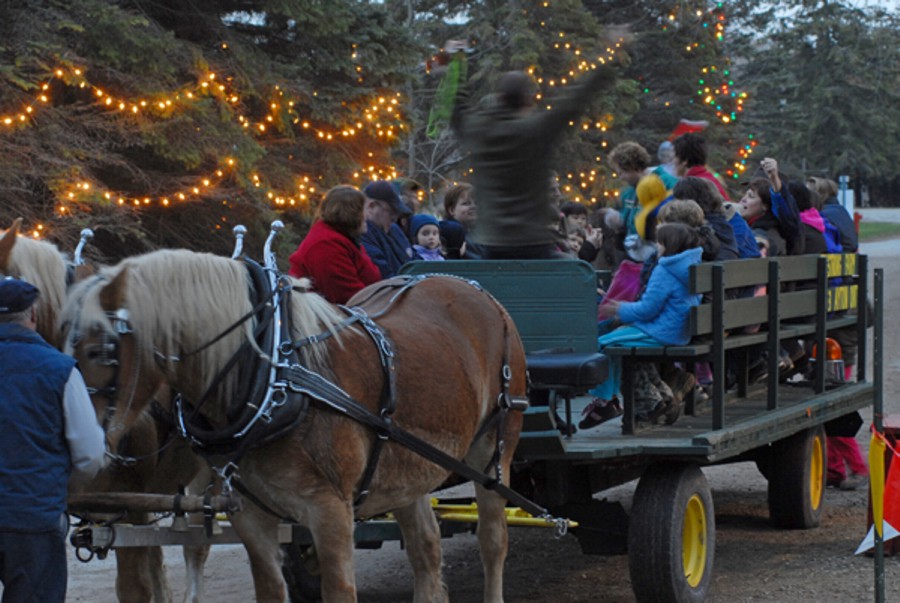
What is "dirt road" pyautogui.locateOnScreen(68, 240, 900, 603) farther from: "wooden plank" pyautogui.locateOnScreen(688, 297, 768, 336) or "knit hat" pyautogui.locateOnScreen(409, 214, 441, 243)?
"knit hat" pyautogui.locateOnScreen(409, 214, 441, 243)

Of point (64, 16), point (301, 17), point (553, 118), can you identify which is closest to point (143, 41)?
point (64, 16)

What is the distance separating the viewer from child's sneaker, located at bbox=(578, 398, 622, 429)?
23.0ft

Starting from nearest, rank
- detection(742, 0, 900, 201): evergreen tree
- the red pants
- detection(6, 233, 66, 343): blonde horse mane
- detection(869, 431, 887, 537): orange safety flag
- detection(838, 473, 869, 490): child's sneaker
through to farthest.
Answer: detection(6, 233, 66, 343): blonde horse mane < detection(869, 431, 887, 537): orange safety flag < detection(838, 473, 869, 490): child's sneaker < the red pants < detection(742, 0, 900, 201): evergreen tree

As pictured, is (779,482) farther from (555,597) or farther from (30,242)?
(30,242)

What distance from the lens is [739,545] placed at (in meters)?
8.13

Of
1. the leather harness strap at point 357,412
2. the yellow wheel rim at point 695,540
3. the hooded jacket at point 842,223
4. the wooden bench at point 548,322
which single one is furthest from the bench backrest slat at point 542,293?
the hooded jacket at point 842,223

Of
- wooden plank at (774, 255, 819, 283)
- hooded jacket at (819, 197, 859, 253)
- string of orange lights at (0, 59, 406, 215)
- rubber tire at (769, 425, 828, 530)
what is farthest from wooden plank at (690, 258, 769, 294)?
string of orange lights at (0, 59, 406, 215)

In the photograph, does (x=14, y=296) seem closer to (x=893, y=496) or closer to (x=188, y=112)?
(x=893, y=496)

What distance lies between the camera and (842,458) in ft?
33.2

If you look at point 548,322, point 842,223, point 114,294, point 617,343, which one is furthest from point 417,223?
point 842,223

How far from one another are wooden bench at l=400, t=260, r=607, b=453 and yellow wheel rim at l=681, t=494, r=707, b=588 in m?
0.82

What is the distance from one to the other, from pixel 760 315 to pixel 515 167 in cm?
170

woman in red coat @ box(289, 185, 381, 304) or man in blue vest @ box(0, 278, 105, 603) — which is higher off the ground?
woman in red coat @ box(289, 185, 381, 304)

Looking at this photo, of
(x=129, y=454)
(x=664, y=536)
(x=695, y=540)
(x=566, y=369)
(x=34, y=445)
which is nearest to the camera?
(x=34, y=445)
